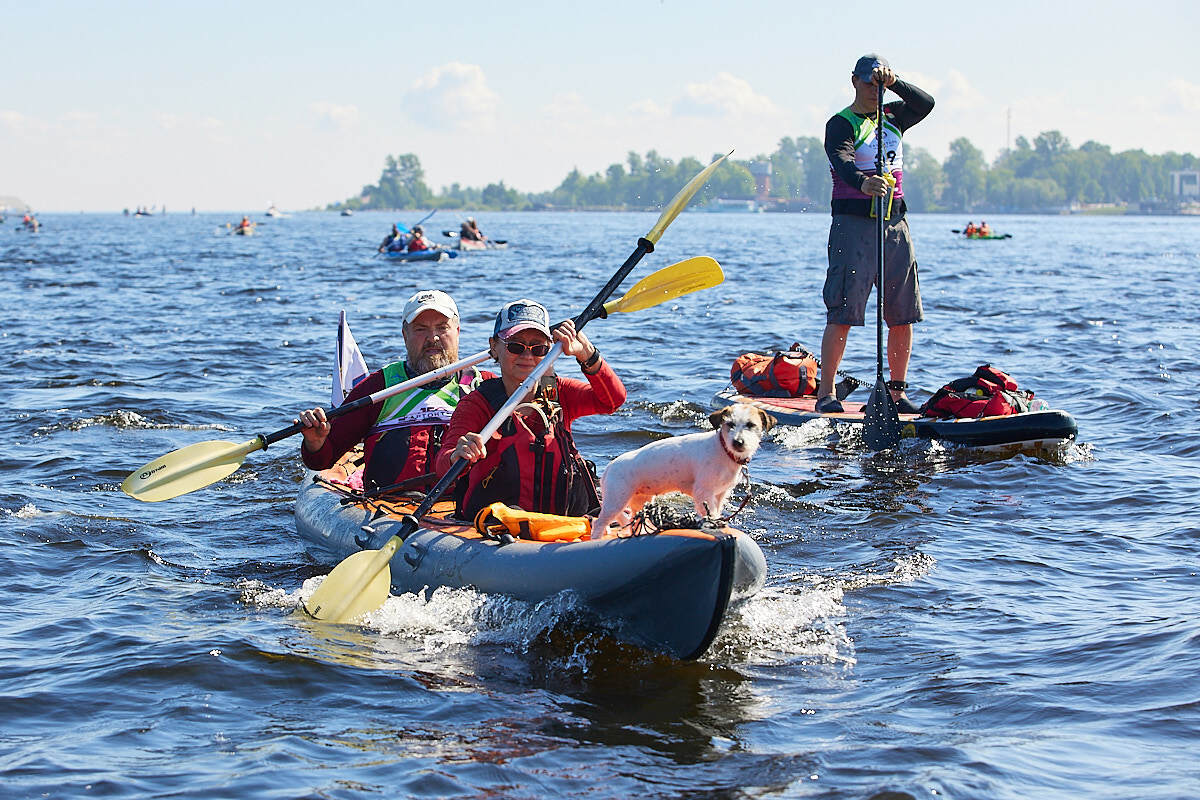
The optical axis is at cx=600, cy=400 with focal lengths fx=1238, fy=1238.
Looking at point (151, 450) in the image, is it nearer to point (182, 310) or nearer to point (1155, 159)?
point (182, 310)

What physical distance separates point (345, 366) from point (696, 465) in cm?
388

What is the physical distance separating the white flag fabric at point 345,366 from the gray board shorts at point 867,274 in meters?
3.42

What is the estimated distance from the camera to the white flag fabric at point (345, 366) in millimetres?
7906

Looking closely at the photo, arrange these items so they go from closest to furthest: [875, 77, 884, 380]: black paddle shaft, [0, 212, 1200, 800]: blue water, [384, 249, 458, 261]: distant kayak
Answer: [0, 212, 1200, 800]: blue water, [875, 77, 884, 380]: black paddle shaft, [384, 249, 458, 261]: distant kayak

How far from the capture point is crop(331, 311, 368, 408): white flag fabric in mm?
7906

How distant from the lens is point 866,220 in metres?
9.11

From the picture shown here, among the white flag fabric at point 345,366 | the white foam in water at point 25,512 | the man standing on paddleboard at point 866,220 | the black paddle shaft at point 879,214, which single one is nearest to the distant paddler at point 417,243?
the man standing on paddleboard at point 866,220

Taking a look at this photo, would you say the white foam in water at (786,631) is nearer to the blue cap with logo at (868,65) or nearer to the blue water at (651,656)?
the blue water at (651,656)

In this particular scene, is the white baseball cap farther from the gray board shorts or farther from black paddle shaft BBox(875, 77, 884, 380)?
black paddle shaft BBox(875, 77, 884, 380)

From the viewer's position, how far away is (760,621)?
17.9 ft

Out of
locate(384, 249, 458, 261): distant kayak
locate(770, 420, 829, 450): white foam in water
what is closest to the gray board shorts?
locate(770, 420, 829, 450): white foam in water

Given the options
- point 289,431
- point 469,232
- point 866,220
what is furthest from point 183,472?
point 469,232

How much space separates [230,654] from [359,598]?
596 mm

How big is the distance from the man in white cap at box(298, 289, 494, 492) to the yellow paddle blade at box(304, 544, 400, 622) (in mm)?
1141
